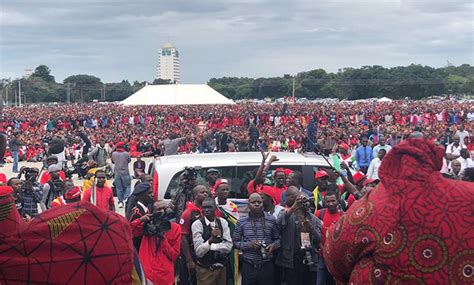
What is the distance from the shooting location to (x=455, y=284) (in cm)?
241

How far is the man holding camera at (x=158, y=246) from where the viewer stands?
200 inches

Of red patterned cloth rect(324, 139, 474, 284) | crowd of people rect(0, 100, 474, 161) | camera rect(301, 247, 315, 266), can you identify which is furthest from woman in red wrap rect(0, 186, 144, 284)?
crowd of people rect(0, 100, 474, 161)

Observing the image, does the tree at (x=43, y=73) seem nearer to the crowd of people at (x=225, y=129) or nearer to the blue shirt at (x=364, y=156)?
the crowd of people at (x=225, y=129)

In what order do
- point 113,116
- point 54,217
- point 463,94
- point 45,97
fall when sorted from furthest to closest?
point 45,97, point 463,94, point 113,116, point 54,217

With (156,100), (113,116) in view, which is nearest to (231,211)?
(113,116)

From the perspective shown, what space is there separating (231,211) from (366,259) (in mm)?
4249

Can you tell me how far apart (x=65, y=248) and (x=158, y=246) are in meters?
3.08

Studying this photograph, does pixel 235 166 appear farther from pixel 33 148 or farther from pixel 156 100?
pixel 156 100

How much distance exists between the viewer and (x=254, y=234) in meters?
5.56

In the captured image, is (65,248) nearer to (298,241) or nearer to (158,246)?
(158,246)

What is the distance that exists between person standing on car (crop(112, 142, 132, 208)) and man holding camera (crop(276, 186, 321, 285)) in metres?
6.86

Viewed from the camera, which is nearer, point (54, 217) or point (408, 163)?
point (54, 217)

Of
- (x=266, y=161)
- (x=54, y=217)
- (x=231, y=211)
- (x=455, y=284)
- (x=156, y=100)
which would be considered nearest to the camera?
(x=54, y=217)

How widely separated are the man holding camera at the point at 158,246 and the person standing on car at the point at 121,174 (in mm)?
7068
